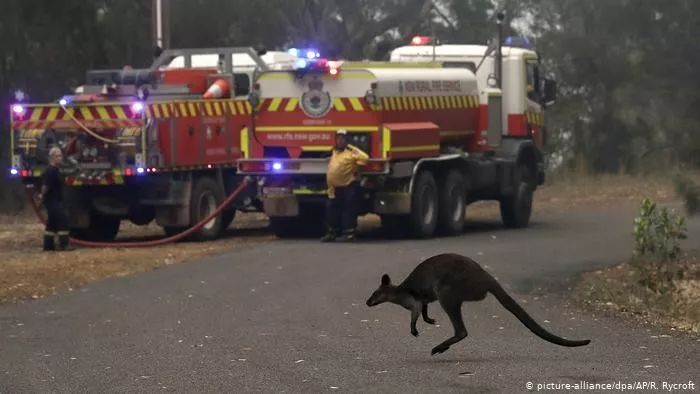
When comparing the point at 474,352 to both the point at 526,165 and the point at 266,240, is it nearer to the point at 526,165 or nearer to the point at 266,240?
the point at 266,240

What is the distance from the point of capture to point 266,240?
21.8m

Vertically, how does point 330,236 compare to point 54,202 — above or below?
below

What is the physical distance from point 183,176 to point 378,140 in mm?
3183

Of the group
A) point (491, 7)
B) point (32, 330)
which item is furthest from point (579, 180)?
point (32, 330)

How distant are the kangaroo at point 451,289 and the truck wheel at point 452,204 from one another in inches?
552

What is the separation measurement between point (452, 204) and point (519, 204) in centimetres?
222

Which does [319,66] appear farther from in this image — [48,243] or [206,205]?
[48,243]

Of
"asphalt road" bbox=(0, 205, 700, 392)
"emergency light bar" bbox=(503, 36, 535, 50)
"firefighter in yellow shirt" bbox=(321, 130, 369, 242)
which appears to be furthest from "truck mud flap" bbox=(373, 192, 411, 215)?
"emergency light bar" bbox=(503, 36, 535, 50)

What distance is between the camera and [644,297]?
13898mm

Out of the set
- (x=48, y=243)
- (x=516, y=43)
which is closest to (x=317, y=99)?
(x=48, y=243)

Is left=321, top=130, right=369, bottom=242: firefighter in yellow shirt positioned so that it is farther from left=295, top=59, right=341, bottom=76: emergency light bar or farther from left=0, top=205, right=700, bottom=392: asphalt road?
left=0, top=205, right=700, bottom=392: asphalt road

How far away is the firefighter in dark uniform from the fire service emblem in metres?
3.68

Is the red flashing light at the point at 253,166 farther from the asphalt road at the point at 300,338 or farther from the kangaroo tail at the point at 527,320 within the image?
the kangaroo tail at the point at 527,320

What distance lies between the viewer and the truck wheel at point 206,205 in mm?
21891
